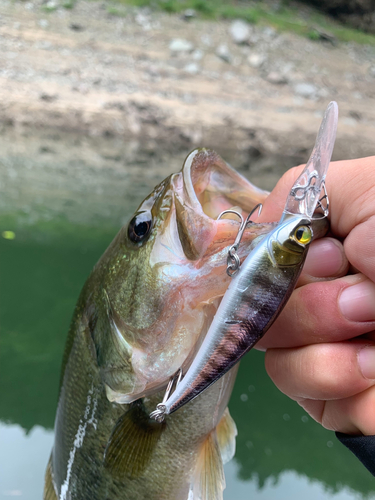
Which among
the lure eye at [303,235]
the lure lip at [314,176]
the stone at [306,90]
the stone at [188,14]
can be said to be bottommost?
the stone at [306,90]

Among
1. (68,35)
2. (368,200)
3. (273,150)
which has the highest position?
(368,200)

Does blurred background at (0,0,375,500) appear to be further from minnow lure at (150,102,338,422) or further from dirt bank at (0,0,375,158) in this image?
minnow lure at (150,102,338,422)

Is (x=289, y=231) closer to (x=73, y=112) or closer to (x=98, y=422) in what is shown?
(x=98, y=422)

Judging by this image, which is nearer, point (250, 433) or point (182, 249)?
point (182, 249)

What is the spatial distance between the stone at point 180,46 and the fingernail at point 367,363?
889cm

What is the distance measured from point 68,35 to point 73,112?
262 centimetres

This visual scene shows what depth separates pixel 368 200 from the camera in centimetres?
85

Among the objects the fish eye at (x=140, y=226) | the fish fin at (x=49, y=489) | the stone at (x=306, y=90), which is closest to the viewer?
the fish eye at (x=140, y=226)

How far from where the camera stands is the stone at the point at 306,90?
8.39m

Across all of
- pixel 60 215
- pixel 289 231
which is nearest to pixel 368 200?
pixel 289 231

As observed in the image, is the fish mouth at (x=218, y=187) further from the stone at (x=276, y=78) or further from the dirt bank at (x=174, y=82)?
the stone at (x=276, y=78)

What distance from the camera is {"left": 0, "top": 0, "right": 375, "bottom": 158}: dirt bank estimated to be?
6.72m

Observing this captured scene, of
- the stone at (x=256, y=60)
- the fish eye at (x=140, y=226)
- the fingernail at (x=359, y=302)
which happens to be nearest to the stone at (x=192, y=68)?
the stone at (x=256, y=60)

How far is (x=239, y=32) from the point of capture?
30.3 ft
